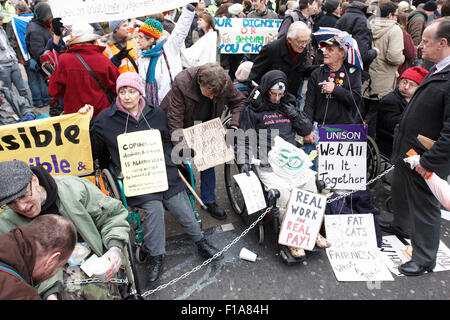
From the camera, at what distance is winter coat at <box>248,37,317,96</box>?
4.19 meters

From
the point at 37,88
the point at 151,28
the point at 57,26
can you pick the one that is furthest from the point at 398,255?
the point at 37,88

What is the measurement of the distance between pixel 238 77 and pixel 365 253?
2.74 metres

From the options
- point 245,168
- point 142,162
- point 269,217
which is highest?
point 142,162

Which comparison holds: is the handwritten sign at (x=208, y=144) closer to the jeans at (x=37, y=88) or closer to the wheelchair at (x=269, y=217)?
the wheelchair at (x=269, y=217)

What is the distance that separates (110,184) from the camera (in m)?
2.94

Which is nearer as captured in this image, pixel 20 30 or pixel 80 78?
pixel 80 78

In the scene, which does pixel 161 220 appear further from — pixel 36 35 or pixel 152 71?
pixel 36 35

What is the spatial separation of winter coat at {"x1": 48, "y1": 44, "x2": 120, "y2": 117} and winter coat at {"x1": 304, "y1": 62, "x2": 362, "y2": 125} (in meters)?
2.33

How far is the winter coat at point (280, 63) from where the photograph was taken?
4188mm

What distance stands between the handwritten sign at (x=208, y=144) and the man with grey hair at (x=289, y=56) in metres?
1.22

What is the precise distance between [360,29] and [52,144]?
169 inches

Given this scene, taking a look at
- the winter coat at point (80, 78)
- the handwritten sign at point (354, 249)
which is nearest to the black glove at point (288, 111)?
the handwritten sign at point (354, 249)

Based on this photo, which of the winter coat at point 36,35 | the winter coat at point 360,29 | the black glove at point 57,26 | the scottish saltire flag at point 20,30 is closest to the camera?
the winter coat at point 360,29

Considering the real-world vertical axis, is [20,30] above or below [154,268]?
above
